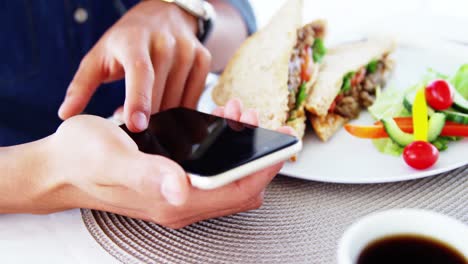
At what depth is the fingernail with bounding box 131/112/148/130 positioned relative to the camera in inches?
38.6

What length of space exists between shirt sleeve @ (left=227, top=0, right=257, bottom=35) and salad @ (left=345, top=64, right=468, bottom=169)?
72 cm

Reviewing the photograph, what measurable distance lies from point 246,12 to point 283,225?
3.84 feet

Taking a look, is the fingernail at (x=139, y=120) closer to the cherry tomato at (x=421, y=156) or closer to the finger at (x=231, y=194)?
the finger at (x=231, y=194)

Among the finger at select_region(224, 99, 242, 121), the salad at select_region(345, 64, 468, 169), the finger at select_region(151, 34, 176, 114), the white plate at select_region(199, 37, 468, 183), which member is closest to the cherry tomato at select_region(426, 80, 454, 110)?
the salad at select_region(345, 64, 468, 169)

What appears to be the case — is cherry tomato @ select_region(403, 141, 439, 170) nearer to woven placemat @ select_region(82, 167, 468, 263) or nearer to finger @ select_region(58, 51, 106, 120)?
woven placemat @ select_region(82, 167, 468, 263)

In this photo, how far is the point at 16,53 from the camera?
1620mm

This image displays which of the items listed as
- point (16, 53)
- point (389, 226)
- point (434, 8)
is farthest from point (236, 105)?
point (434, 8)

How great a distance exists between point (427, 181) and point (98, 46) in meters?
0.86

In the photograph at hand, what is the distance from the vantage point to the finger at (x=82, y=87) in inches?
45.6

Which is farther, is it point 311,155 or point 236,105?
point 311,155

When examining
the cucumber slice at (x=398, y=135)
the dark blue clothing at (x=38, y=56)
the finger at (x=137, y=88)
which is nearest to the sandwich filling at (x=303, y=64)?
the cucumber slice at (x=398, y=135)

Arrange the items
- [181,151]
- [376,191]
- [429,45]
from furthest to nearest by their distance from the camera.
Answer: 1. [429,45]
2. [376,191]
3. [181,151]

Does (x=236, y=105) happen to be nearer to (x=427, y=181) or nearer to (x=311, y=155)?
(x=311, y=155)

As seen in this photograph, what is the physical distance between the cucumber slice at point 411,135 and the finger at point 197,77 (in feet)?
1.73
